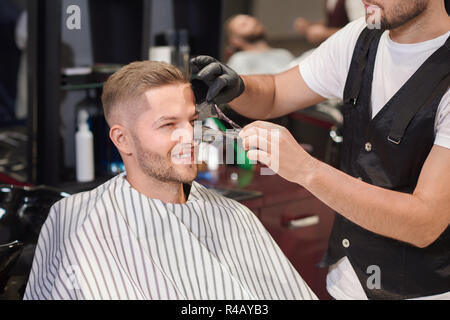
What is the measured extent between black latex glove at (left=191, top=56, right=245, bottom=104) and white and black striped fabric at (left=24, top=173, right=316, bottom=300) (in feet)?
1.06

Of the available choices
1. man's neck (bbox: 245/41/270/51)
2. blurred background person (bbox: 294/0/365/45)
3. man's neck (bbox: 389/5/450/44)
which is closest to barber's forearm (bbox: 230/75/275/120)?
man's neck (bbox: 389/5/450/44)

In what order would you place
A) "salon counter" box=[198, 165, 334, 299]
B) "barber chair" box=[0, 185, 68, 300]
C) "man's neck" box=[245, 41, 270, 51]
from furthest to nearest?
"man's neck" box=[245, 41, 270, 51]
"salon counter" box=[198, 165, 334, 299]
"barber chair" box=[0, 185, 68, 300]

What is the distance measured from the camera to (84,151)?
2.46 meters

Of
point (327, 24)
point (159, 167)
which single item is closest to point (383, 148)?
point (159, 167)

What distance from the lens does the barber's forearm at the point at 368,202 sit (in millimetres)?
1441

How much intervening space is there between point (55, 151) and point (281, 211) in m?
1.02

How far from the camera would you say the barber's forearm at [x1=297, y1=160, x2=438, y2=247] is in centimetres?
144

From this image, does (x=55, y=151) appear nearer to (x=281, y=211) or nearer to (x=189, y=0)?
(x=281, y=211)

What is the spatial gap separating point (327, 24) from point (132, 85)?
9.18ft

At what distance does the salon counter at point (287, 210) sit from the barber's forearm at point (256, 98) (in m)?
0.23

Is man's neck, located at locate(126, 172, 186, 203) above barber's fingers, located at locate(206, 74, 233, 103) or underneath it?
underneath

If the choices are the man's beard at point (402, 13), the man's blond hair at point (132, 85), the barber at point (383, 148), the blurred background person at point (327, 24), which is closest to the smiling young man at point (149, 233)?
the man's blond hair at point (132, 85)

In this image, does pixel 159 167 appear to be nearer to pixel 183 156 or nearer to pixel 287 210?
pixel 183 156

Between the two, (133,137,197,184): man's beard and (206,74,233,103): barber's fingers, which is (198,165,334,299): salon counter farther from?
(206,74,233,103): barber's fingers
